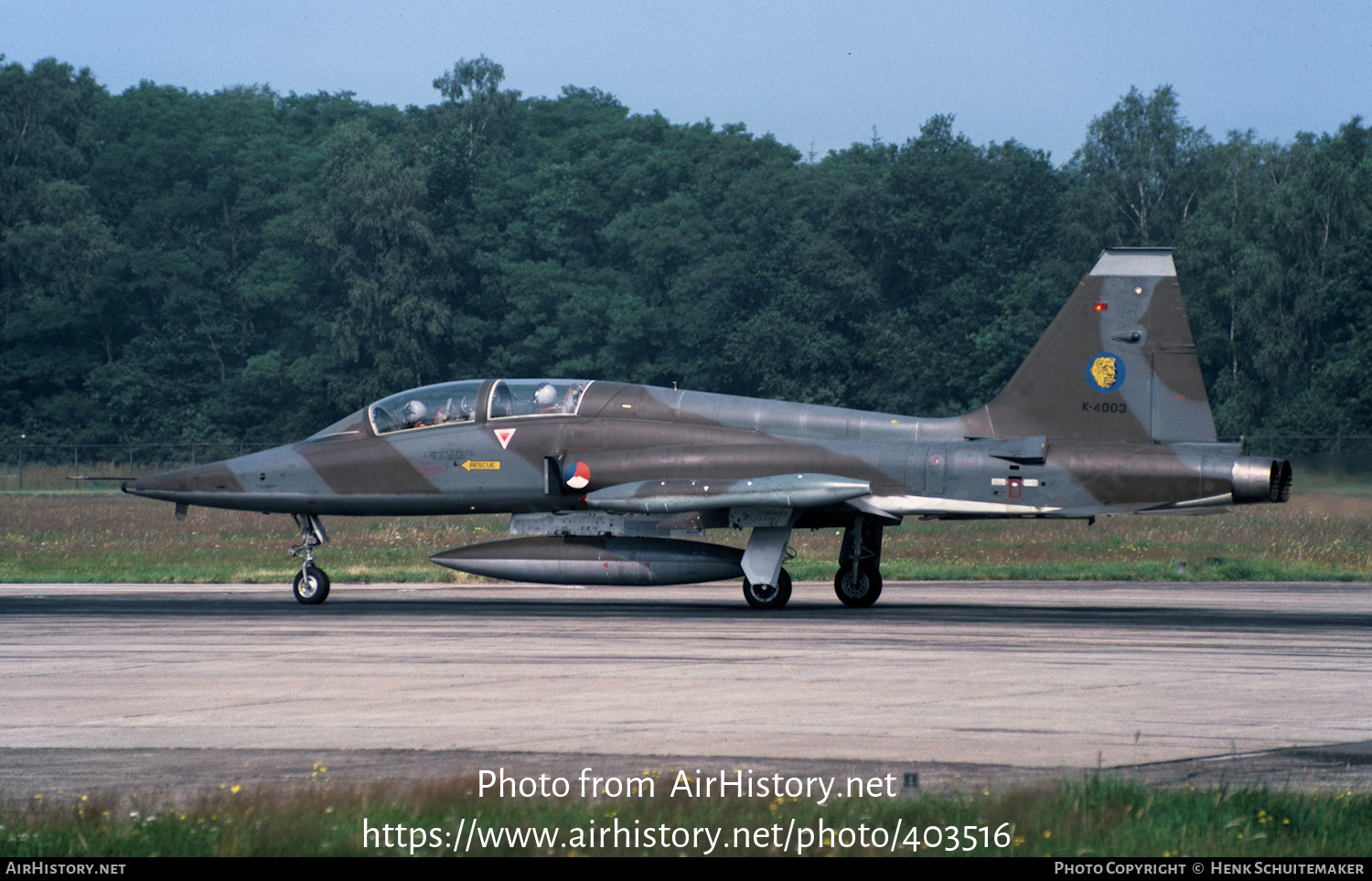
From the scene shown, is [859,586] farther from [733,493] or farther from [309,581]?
[309,581]

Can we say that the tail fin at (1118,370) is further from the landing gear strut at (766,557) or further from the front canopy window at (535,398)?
the front canopy window at (535,398)

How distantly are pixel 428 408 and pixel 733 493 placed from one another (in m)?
5.24

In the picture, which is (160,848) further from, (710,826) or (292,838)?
(710,826)

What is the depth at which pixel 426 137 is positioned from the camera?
324 ft

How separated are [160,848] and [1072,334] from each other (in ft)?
53.1

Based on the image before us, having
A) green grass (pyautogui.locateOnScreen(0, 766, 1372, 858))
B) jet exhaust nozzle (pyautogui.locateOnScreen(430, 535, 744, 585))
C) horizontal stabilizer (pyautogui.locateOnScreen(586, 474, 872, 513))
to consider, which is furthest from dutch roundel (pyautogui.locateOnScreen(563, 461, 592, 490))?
green grass (pyautogui.locateOnScreen(0, 766, 1372, 858))

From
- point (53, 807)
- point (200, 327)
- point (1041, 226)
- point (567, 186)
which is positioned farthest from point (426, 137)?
point (53, 807)

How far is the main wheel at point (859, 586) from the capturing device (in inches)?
835

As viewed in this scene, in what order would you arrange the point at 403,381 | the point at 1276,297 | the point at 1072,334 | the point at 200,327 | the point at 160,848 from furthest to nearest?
the point at 200,327 → the point at 403,381 → the point at 1276,297 → the point at 1072,334 → the point at 160,848

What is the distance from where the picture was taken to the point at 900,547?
35.2 m

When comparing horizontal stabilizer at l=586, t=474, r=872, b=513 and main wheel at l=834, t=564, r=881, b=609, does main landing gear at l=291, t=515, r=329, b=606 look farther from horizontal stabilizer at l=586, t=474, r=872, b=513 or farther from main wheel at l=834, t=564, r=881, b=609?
main wheel at l=834, t=564, r=881, b=609

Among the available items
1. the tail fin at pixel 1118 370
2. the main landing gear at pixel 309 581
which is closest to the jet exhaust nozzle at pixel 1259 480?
the tail fin at pixel 1118 370

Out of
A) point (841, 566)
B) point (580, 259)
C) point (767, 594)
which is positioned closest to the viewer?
point (767, 594)

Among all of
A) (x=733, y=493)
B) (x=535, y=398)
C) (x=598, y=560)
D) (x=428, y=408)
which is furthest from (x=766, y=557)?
(x=428, y=408)
